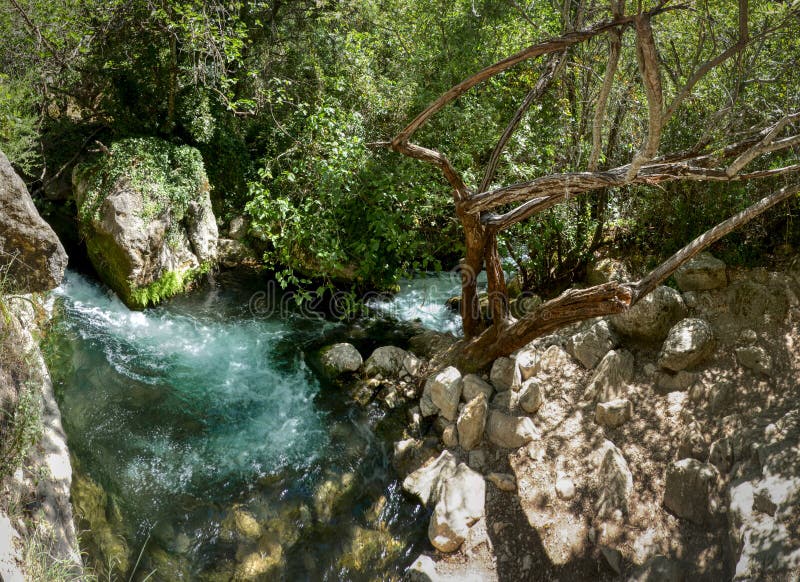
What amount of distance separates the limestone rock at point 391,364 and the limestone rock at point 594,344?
175cm

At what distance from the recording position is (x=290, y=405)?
5.69m

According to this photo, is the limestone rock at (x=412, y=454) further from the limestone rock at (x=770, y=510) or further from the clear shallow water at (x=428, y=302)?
the limestone rock at (x=770, y=510)

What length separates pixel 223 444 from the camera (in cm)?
507

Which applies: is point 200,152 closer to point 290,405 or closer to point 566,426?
point 290,405

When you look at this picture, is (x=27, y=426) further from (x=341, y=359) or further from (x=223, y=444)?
(x=341, y=359)

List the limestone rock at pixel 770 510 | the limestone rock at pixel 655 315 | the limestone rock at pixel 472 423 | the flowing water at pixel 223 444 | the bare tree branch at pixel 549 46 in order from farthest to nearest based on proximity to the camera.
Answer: the limestone rock at pixel 655 315 → the limestone rock at pixel 472 423 → the flowing water at pixel 223 444 → the bare tree branch at pixel 549 46 → the limestone rock at pixel 770 510

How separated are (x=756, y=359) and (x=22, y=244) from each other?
5.72 m

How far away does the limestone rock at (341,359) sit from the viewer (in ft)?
19.9

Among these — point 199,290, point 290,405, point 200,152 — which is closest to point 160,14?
point 200,152

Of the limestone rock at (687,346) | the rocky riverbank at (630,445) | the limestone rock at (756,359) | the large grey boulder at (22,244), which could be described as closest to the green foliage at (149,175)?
the large grey boulder at (22,244)

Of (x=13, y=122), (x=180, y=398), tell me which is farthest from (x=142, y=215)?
(x=180, y=398)

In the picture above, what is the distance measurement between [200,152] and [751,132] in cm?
681

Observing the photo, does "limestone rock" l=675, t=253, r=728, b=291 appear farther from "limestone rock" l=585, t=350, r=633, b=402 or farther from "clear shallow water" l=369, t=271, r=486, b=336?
"clear shallow water" l=369, t=271, r=486, b=336

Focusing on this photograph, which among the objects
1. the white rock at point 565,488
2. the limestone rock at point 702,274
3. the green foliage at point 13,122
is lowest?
the white rock at point 565,488
